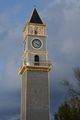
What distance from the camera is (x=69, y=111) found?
5847cm

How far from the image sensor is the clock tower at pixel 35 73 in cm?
6969

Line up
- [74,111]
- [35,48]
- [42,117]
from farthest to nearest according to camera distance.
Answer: [35,48]
[42,117]
[74,111]

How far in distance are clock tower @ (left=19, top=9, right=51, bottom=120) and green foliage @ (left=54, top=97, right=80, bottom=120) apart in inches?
266

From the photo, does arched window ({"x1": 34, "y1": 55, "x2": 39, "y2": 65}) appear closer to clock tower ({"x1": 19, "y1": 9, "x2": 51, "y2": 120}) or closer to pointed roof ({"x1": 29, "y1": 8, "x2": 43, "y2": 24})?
clock tower ({"x1": 19, "y1": 9, "x2": 51, "y2": 120})

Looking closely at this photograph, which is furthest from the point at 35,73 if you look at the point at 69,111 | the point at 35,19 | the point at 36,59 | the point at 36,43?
the point at 69,111

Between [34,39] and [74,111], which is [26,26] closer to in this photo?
[34,39]

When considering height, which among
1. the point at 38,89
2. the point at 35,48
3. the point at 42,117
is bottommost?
the point at 42,117

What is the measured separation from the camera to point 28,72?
7162 cm

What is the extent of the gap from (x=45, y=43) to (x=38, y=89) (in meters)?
9.70

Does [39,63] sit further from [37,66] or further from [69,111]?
[69,111]

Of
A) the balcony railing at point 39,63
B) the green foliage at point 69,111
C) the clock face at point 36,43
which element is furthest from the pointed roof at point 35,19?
the green foliage at point 69,111

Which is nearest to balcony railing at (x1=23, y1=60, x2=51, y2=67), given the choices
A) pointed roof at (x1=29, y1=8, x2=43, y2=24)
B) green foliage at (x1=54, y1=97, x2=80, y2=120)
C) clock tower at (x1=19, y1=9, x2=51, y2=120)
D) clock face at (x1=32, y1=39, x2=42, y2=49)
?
clock tower at (x1=19, y1=9, x2=51, y2=120)

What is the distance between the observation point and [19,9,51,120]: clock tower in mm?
69688

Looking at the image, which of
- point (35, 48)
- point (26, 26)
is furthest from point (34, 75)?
point (26, 26)
